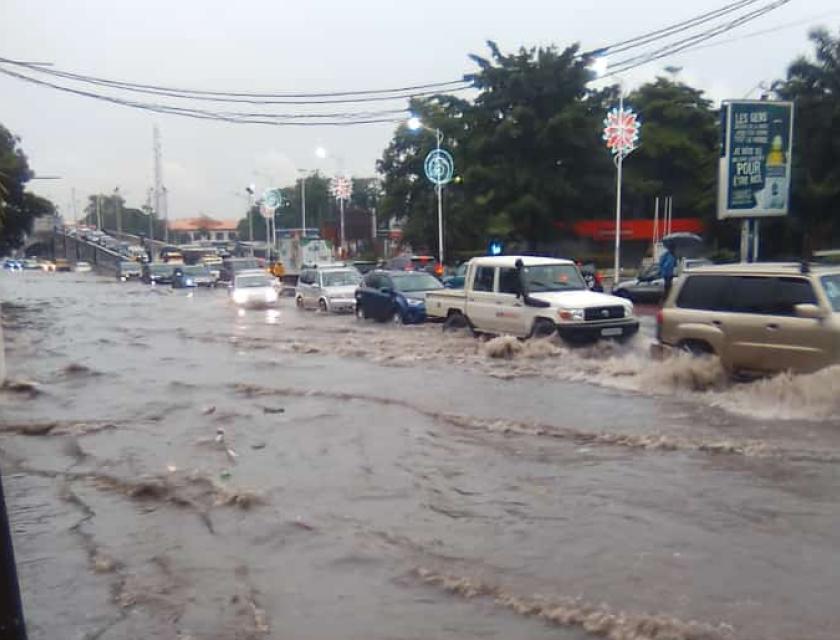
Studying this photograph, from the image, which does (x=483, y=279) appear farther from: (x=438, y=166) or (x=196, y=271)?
(x=196, y=271)

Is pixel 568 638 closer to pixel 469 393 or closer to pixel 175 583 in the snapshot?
pixel 175 583

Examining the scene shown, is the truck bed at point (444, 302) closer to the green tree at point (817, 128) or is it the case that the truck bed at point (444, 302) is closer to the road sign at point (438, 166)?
the road sign at point (438, 166)

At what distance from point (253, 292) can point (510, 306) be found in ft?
59.6

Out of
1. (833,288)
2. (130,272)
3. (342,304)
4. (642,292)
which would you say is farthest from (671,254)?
(130,272)

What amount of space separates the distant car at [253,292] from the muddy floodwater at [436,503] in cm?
1754

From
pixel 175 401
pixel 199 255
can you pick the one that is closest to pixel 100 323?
pixel 175 401

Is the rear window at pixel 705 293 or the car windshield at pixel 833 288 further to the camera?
the rear window at pixel 705 293

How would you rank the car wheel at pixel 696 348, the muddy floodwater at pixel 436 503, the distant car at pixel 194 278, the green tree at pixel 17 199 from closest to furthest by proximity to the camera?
the muddy floodwater at pixel 436 503
the car wheel at pixel 696 348
the green tree at pixel 17 199
the distant car at pixel 194 278

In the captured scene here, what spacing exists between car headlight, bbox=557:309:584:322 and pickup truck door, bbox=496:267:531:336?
0.89 m

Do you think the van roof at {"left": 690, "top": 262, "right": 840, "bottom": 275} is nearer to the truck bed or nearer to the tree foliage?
the truck bed

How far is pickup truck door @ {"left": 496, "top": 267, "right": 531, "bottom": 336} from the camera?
55.2 ft

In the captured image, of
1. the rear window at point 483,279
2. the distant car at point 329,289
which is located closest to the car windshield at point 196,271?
the distant car at point 329,289

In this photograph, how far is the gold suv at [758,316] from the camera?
413 inches

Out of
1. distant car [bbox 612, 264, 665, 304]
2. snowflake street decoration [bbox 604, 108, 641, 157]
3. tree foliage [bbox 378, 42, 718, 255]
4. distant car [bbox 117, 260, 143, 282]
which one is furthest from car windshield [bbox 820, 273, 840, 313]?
distant car [bbox 117, 260, 143, 282]
